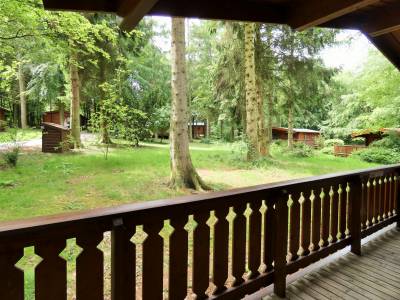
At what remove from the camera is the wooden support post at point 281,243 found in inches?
91.4

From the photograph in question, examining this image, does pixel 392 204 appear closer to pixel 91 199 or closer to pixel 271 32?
pixel 91 199

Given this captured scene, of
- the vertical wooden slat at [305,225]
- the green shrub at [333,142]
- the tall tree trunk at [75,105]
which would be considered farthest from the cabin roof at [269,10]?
the green shrub at [333,142]

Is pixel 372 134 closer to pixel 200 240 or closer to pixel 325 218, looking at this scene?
pixel 325 218

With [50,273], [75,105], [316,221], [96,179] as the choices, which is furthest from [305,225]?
[75,105]

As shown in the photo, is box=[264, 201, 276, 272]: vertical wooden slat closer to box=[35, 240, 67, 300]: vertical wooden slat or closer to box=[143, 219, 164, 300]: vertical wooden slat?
box=[143, 219, 164, 300]: vertical wooden slat

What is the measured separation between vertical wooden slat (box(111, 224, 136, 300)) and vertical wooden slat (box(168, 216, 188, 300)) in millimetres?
269

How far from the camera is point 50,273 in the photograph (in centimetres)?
138

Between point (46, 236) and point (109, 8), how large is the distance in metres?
1.39

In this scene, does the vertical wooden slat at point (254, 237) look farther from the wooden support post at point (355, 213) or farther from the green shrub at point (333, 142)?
the green shrub at point (333, 142)

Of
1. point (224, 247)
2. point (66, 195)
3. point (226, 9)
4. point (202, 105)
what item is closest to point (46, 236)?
point (224, 247)

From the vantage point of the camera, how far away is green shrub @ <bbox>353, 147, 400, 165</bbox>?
49.3 ft

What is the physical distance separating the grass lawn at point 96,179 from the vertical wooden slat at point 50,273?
426cm

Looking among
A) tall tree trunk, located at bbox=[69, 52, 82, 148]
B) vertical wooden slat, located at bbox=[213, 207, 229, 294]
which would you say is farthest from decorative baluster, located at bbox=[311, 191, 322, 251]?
tall tree trunk, located at bbox=[69, 52, 82, 148]

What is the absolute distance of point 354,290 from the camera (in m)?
2.51
